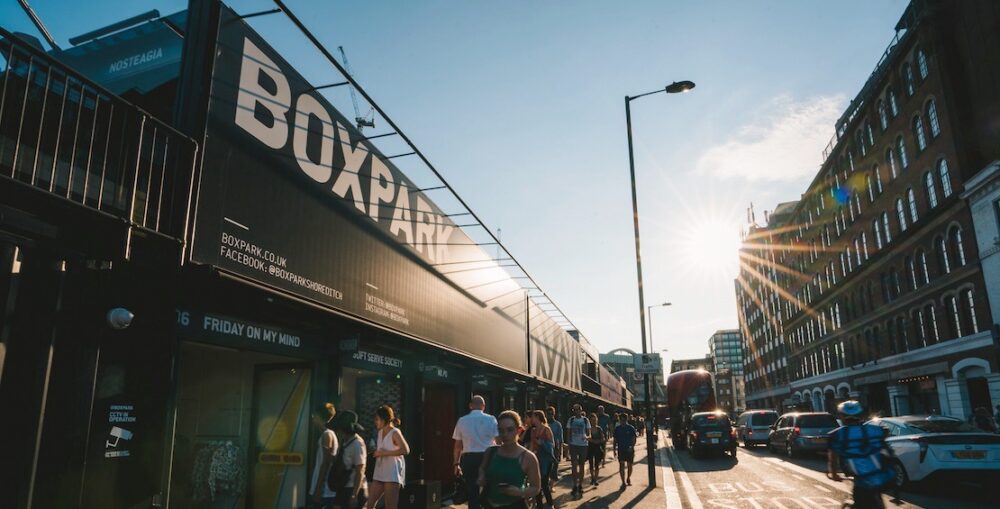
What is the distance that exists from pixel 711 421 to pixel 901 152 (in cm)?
2204

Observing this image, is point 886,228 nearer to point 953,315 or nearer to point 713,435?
point 953,315

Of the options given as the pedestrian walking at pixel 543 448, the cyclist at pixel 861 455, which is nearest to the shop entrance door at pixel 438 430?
the pedestrian walking at pixel 543 448

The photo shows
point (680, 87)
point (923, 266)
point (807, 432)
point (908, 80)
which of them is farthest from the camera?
point (908, 80)

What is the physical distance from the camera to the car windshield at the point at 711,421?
21953 mm

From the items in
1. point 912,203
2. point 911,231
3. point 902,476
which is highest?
point 912,203

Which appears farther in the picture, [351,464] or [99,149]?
[351,464]

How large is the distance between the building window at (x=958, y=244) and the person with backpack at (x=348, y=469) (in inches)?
1180

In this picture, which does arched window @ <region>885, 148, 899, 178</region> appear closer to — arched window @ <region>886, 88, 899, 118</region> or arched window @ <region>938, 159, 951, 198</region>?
arched window @ <region>886, 88, 899, 118</region>

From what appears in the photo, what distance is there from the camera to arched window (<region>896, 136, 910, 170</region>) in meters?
33.1

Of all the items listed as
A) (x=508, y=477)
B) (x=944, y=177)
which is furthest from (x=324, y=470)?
(x=944, y=177)

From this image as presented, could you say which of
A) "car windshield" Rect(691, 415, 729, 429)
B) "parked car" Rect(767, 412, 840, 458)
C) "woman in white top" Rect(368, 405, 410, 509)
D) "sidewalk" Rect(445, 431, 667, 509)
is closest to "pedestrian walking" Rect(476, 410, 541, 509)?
"woman in white top" Rect(368, 405, 410, 509)

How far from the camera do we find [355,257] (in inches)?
400

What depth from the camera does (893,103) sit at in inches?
1355

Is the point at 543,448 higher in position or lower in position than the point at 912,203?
lower
